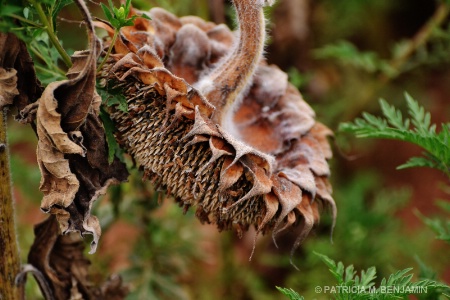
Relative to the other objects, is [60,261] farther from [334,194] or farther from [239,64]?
[334,194]

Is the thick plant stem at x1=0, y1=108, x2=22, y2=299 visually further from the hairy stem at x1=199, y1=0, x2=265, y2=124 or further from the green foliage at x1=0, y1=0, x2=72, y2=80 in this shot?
the hairy stem at x1=199, y1=0, x2=265, y2=124

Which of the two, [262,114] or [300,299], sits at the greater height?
[262,114]

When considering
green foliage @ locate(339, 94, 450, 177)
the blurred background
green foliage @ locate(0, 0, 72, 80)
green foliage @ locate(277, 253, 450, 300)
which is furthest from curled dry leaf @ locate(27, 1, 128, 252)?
green foliage @ locate(339, 94, 450, 177)

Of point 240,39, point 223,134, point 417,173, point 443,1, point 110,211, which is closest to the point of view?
point 223,134

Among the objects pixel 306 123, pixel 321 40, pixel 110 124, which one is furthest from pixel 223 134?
pixel 321 40

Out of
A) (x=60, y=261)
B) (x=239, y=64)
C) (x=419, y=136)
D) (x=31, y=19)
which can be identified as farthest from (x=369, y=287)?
(x=31, y=19)

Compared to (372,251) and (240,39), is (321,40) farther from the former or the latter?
(240,39)

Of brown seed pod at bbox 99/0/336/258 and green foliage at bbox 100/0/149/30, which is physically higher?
green foliage at bbox 100/0/149/30

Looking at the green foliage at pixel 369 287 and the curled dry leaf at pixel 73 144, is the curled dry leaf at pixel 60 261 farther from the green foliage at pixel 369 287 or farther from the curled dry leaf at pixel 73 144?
the green foliage at pixel 369 287
